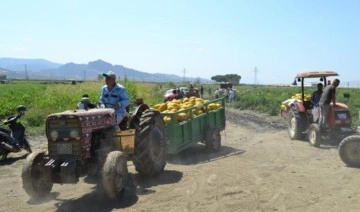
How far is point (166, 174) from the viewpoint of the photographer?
29.7ft

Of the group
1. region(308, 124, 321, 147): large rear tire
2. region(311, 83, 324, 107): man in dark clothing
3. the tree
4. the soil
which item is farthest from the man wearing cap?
the tree

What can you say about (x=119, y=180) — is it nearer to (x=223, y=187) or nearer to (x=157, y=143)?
(x=157, y=143)

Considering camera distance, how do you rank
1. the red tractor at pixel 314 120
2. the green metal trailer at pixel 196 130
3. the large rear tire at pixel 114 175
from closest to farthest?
the large rear tire at pixel 114 175 → the green metal trailer at pixel 196 130 → the red tractor at pixel 314 120

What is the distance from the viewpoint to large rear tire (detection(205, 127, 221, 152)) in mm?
11805

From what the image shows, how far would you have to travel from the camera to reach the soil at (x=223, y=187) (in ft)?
22.4

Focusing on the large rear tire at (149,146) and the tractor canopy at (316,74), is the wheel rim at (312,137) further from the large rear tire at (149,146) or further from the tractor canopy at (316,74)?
the large rear tire at (149,146)

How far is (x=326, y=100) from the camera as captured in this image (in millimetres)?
12297

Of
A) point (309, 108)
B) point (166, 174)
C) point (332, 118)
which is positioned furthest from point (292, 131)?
point (166, 174)

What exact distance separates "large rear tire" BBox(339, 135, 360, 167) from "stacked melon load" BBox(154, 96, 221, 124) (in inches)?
148

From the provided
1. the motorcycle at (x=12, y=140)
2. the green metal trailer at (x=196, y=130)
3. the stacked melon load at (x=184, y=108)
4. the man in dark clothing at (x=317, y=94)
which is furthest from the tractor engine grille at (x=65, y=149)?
the man in dark clothing at (x=317, y=94)

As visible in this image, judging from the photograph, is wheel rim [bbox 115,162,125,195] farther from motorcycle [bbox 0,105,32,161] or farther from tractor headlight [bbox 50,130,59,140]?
motorcycle [bbox 0,105,32,161]

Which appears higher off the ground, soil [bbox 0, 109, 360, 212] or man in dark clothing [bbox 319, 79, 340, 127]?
man in dark clothing [bbox 319, 79, 340, 127]

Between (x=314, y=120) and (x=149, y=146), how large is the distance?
710cm

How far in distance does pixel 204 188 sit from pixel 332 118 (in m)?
6.29
